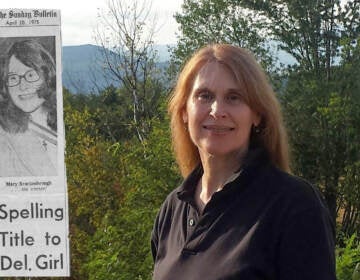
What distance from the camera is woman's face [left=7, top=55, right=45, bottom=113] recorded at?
4.99 meters

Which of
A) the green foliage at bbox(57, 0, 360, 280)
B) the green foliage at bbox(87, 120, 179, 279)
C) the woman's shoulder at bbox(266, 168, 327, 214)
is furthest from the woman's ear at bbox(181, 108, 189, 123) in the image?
the green foliage at bbox(87, 120, 179, 279)

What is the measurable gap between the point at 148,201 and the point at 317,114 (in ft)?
41.4

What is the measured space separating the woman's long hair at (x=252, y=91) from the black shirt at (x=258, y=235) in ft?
0.34

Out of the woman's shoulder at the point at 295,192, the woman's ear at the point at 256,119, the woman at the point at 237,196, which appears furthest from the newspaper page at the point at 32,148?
the woman's shoulder at the point at 295,192

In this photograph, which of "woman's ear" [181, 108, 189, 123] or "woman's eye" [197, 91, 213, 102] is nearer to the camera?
"woman's eye" [197, 91, 213, 102]

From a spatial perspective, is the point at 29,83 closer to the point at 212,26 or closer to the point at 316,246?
the point at 316,246

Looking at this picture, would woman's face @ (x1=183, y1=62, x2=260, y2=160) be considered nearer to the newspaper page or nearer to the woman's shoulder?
the woman's shoulder

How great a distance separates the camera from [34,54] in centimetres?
499

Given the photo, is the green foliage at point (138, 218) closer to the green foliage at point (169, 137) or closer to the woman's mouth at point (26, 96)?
the green foliage at point (169, 137)

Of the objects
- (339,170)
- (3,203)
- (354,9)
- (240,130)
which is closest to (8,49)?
(3,203)

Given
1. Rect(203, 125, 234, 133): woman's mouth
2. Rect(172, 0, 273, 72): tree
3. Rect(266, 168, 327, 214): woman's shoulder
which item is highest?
Rect(172, 0, 273, 72): tree

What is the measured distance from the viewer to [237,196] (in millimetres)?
2037

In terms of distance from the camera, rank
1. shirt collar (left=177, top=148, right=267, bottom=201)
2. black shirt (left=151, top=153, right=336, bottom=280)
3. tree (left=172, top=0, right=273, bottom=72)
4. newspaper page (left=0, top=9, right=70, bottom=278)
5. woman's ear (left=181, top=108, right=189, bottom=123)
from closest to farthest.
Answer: black shirt (left=151, top=153, right=336, bottom=280) → shirt collar (left=177, top=148, right=267, bottom=201) → woman's ear (left=181, top=108, right=189, bottom=123) → newspaper page (left=0, top=9, right=70, bottom=278) → tree (left=172, top=0, right=273, bottom=72)

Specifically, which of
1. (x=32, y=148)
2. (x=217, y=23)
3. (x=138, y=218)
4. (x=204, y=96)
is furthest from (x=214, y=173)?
(x=217, y=23)
